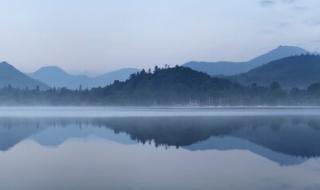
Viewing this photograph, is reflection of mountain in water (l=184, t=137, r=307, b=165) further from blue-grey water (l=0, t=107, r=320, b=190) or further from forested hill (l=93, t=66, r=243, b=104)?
forested hill (l=93, t=66, r=243, b=104)

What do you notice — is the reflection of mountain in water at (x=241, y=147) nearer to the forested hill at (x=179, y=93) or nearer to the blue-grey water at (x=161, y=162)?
the blue-grey water at (x=161, y=162)

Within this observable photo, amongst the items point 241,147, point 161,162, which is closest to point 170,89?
point 241,147

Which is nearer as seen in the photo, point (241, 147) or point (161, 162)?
point (161, 162)

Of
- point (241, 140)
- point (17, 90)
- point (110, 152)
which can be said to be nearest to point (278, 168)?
point (110, 152)

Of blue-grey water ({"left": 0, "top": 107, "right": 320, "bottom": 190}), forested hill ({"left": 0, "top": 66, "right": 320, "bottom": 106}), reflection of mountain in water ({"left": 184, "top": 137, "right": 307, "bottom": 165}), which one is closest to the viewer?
blue-grey water ({"left": 0, "top": 107, "right": 320, "bottom": 190})

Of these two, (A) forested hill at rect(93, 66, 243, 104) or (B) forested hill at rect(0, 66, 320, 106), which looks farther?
(A) forested hill at rect(93, 66, 243, 104)

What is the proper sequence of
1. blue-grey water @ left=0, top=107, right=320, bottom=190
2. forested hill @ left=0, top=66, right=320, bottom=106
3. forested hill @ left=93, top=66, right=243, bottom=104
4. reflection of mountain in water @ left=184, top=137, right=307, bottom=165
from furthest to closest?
Result: forested hill @ left=93, top=66, right=243, bottom=104 < forested hill @ left=0, top=66, right=320, bottom=106 < reflection of mountain in water @ left=184, top=137, right=307, bottom=165 < blue-grey water @ left=0, top=107, right=320, bottom=190

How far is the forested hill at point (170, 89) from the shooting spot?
144 metres

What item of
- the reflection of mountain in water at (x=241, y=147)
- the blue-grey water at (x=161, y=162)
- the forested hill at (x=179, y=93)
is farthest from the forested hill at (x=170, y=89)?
the reflection of mountain in water at (x=241, y=147)

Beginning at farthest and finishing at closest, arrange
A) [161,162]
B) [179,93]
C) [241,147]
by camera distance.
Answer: [179,93] < [241,147] < [161,162]

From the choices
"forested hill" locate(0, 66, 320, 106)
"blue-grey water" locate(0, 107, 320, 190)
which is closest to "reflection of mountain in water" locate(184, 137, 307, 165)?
"blue-grey water" locate(0, 107, 320, 190)

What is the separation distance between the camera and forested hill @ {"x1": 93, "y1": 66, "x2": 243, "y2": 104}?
14362cm

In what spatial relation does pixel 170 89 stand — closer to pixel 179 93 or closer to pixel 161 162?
pixel 179 93

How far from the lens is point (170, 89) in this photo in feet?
478
